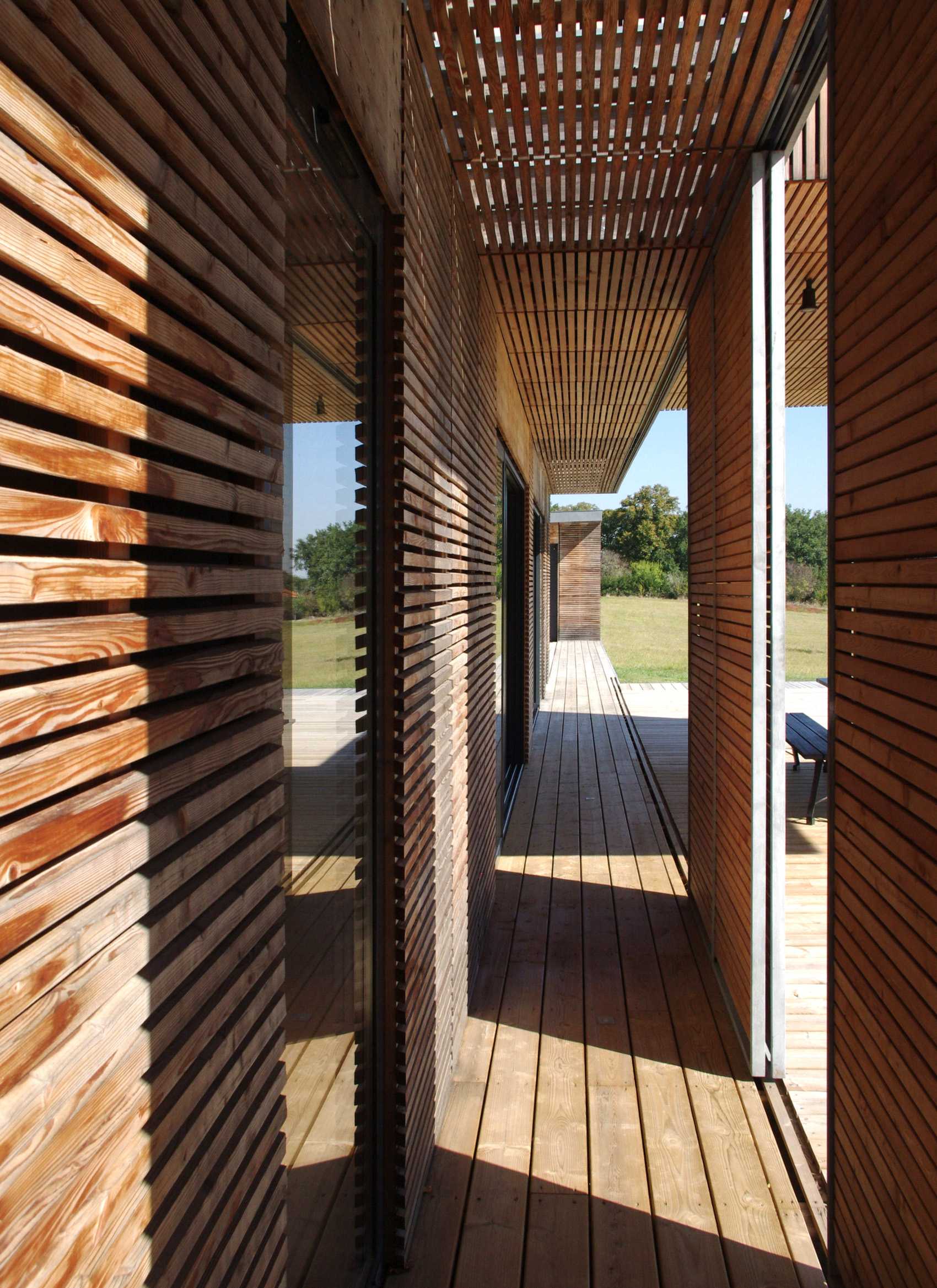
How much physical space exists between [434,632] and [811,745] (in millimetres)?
4600

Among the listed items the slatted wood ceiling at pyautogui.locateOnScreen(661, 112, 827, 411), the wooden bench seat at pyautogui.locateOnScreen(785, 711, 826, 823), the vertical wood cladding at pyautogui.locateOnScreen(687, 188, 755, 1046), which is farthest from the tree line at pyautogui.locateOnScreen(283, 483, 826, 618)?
the wooden bench seat at pyautogui.locateOnScreen(785, 711, 826, 823)

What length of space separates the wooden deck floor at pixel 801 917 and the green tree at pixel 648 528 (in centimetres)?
3824

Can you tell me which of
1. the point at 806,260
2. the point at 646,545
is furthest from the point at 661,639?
the point at 806,260

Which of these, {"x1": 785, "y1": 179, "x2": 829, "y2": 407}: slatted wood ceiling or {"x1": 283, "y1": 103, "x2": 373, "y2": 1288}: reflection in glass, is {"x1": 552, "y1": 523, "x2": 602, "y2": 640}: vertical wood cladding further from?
{"x1": 283, "y1": 103, "x2": 373, "y2": 1288}: reflection in glass

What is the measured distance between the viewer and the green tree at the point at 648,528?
4844 cm

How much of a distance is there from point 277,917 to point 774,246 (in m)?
3.01

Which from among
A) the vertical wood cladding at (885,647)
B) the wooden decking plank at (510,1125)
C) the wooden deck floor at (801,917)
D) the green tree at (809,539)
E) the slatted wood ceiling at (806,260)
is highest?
the green tree at (809,539)

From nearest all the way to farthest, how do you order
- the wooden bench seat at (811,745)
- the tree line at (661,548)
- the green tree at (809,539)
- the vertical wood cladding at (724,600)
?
the vertical wood cladding at (724,600) < the wooden bench seat at (811,745) < the tree line at (661,548) < the green tree at (809,539)

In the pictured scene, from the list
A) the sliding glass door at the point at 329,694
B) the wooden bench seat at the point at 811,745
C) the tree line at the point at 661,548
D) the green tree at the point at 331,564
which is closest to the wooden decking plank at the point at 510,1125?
the sliding glass door at the point at 329,694

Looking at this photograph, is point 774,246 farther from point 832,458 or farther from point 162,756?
point 162,756

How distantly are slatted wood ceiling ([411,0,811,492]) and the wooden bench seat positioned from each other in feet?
10.5

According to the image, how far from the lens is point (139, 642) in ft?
3.15

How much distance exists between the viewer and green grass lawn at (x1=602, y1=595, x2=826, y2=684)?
24094 millimetres

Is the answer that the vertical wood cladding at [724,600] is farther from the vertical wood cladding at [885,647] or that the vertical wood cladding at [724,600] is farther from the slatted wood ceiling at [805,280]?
the vertical wood cladding at [885,647]
